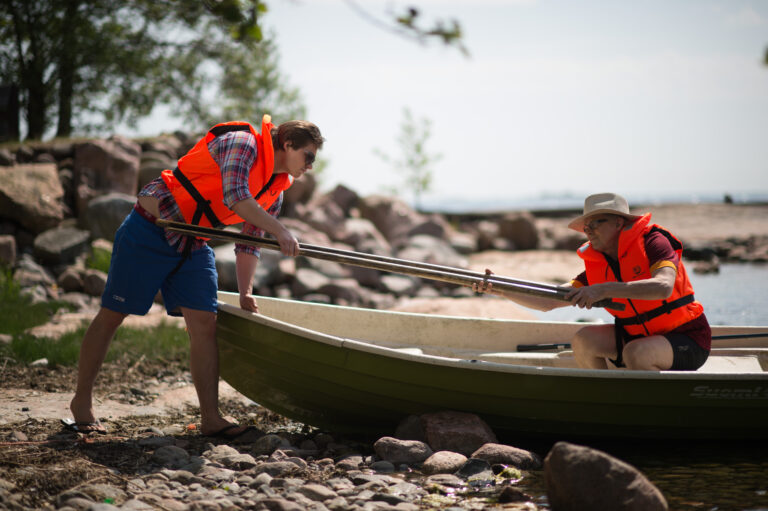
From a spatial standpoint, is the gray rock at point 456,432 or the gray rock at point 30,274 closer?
the gray rock at point 456,432

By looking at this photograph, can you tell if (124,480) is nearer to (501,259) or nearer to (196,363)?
(196,363)

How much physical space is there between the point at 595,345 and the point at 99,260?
326 inches

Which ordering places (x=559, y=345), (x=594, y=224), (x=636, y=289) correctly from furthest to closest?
(x=559, y=345) → (x=594, y=224) → (x=636, y=289)

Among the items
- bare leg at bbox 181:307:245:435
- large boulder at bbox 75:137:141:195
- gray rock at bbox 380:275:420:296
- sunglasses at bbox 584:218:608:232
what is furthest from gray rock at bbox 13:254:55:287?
sunglasses at bbox 584:218:608:232

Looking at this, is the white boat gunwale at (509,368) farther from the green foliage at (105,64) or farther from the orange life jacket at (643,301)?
the green foliage at (105,64)

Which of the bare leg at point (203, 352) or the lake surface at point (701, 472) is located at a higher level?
the bare leg at point (203, 352)

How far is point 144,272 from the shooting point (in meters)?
4.15

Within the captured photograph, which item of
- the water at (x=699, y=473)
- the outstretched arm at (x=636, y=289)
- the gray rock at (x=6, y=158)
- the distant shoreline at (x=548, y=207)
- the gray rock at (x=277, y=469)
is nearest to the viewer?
the water at (x=699, y=473)

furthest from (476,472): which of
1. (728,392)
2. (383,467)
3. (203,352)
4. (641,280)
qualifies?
(203,352)

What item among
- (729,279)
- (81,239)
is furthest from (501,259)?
(81,239)

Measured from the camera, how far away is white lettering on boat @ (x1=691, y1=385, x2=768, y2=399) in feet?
14.1

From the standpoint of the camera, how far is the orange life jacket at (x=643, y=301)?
14.2 feet

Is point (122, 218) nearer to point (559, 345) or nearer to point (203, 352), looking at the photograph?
point (203, 352)

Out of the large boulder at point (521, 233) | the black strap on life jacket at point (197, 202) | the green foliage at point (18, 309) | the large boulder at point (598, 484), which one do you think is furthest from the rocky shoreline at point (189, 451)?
the large boulder at point (521, 233)
